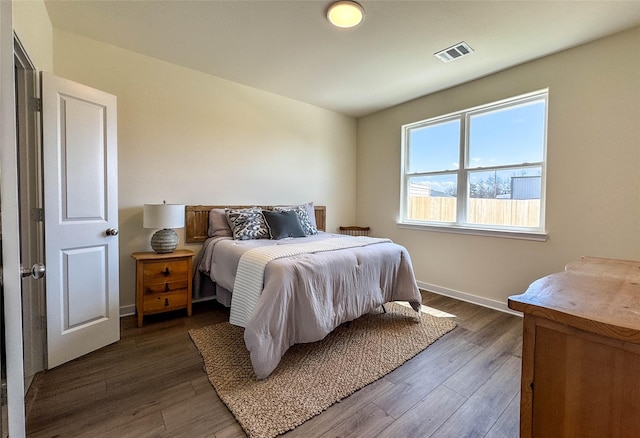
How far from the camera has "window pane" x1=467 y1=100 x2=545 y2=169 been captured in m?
2.89

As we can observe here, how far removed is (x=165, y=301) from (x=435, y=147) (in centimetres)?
367

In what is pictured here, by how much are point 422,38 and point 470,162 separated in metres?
1.61

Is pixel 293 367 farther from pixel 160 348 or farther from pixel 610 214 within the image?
pixel 610 214

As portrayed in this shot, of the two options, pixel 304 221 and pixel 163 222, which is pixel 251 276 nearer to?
pixel 163 222

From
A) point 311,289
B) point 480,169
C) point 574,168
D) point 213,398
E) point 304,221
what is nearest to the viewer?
point 213,398

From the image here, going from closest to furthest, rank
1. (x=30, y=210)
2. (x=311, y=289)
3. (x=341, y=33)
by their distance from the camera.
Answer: (x=30, y=210) < (x=311, y=289) < (x=341, y=33)

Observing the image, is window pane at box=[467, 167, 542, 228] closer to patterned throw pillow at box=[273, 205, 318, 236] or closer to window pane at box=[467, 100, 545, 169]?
window pane at box=[467, 100, 545, 169]

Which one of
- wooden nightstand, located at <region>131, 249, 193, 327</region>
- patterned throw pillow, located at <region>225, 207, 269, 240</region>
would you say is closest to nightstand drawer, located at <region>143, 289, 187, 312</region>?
wooden nightstand, located at <region>131, 249, 193, 327</region>

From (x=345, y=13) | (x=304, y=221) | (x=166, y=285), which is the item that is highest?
(x=345, y=13)

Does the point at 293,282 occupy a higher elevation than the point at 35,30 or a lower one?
lower

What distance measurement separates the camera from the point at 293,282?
1.95 metres

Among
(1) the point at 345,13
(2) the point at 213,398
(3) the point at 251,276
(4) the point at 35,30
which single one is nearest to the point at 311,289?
(3) the point at 251,276

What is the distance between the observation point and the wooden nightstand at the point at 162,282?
2.54m

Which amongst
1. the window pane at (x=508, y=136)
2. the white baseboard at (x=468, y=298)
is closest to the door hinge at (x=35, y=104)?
the window pane at (x=508, y=136)
